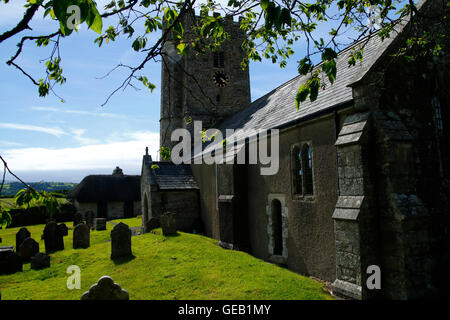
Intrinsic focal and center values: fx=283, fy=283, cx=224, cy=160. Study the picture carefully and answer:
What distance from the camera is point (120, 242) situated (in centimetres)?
1141

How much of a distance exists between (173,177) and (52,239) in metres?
7.62

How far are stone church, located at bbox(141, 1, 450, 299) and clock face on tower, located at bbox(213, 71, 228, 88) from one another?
1510 cm

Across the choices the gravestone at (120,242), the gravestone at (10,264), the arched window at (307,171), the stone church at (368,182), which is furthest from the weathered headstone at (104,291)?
the gravestone at (10,264)

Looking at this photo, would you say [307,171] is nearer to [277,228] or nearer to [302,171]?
[302,171]

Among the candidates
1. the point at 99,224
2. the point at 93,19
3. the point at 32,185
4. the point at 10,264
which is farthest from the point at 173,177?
the point at 93,19

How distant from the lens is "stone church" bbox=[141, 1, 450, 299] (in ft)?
21.6

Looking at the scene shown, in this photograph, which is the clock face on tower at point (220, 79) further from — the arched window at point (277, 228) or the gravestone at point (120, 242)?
the gravestone at point (120, 242)

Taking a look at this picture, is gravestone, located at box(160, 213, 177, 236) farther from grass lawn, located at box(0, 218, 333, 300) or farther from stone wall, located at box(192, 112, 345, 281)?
stone wall, located at box(192, 112, 345, 281)

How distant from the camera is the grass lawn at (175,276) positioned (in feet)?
24.3

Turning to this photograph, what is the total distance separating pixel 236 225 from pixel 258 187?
6.25 feet

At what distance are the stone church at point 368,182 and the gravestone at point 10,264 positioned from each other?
842cm

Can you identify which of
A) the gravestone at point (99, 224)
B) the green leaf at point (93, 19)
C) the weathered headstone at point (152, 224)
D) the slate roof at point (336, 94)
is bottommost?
the gravestone at point (99, 224)

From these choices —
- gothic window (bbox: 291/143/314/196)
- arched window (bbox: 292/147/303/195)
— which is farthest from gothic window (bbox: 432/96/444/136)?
arched window (bbox: 292/147/303/195)
